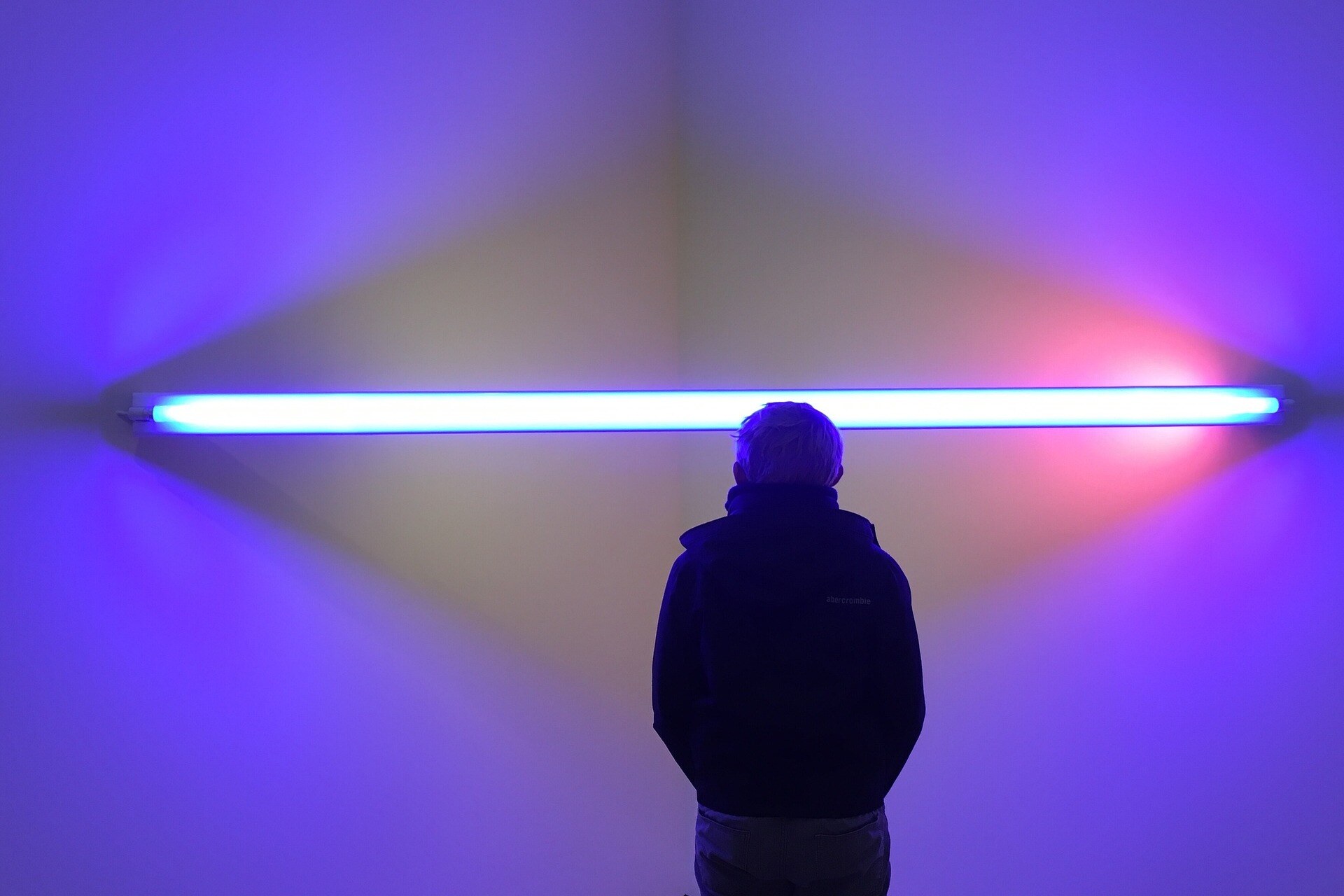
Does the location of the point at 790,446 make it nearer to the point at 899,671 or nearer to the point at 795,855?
the point at 899,671

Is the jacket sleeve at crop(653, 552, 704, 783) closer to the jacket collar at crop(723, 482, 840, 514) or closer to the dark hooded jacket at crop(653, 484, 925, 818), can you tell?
the dark hooded jacket at crop(653, 484, 925, 818)

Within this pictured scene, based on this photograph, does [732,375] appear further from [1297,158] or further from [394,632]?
[1297,158]

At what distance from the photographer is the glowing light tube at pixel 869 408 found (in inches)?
71.6

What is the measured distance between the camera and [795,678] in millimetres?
1518

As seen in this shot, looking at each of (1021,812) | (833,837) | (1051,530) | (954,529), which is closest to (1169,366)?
(1051,530)

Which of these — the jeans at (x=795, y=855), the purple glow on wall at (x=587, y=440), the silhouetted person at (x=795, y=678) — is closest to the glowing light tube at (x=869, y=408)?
the purple glow on wall at (x=587, y=440)

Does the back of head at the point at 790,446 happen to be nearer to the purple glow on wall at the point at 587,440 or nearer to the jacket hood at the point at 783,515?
the jacket hood at the point at 783,515

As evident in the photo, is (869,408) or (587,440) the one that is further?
(587,440)

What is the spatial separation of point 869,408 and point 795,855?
723 mm

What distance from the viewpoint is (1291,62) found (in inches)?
72.3

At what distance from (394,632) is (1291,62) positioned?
199 cm

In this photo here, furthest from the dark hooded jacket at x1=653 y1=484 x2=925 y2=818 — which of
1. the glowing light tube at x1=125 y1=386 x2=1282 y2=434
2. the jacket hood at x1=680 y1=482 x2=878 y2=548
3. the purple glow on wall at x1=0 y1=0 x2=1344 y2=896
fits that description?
the purple glow on wall at x1=0 y1=0 x2=1344 y2=896

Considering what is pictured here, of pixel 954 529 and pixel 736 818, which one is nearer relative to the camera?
pixel 736 818

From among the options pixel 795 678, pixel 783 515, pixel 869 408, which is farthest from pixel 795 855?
pixel 869 408
